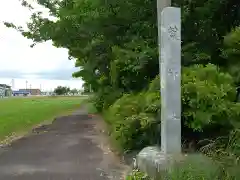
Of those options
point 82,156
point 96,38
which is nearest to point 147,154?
point 82,156

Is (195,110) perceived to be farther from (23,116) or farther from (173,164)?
(23,116)

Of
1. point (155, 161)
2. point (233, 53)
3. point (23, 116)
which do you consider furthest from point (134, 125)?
point (23, 116)

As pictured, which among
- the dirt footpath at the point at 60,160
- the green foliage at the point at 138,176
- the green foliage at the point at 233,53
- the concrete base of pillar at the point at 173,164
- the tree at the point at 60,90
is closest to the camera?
the concrete base of pillar at the point at 173,164

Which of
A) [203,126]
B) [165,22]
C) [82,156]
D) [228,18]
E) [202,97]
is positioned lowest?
[82,156]

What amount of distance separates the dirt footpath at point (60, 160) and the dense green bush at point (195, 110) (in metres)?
0.88

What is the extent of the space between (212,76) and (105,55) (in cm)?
888

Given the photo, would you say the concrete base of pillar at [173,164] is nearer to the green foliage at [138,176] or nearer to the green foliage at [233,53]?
the green foliage at [138,176]

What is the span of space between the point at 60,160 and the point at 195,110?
147 inches

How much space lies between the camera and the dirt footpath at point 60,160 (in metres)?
8.02

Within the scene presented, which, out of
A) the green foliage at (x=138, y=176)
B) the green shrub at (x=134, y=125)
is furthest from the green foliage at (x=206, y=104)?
the green foliage at (x=138, y=176)

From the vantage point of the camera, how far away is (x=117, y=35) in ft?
45.6

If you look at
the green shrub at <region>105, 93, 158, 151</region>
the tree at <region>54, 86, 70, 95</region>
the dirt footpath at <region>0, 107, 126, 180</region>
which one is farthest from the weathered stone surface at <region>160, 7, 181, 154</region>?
the tree at <region>54, 86, 70, 95</region>

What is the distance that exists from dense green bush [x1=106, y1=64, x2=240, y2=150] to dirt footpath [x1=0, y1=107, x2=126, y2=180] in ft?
2.88

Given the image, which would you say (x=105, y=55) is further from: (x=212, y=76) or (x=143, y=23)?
(x=212, y=76)
